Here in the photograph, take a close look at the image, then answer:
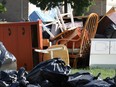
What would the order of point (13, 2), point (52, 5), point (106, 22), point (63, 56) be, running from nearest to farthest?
point (63, 56) < point (106, 22) < point (52, 5) < point (13, 2)

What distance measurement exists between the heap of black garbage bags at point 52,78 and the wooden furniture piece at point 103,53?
166 inches

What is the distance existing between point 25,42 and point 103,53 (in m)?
2.04

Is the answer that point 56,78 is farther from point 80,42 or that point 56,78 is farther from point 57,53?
point 80,42

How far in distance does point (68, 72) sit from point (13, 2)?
3091 centimetres

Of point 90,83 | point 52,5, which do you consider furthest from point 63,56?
point 52,5

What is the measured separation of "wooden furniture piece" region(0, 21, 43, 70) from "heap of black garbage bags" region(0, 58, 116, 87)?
11.8 ft

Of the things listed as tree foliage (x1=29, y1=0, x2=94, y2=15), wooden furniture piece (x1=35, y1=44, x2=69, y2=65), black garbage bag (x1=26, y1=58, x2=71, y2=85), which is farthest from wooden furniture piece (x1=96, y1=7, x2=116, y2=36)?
tree foliage (x1=29, y1=0, x2=94, y2=15)

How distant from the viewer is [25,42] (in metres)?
9.80

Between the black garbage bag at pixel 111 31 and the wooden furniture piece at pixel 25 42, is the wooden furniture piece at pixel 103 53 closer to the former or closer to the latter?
the black garbage bag at pixel 111 31

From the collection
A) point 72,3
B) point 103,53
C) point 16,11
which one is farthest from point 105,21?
point 16,11

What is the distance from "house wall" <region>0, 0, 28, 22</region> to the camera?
116ft

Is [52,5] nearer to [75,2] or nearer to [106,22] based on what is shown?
[75,2]

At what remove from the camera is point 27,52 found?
976 cm

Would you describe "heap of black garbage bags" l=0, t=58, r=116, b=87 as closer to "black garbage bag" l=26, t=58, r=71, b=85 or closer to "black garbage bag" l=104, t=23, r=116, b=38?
"black garbage bag" l=26, t=58, r=71, b=85
